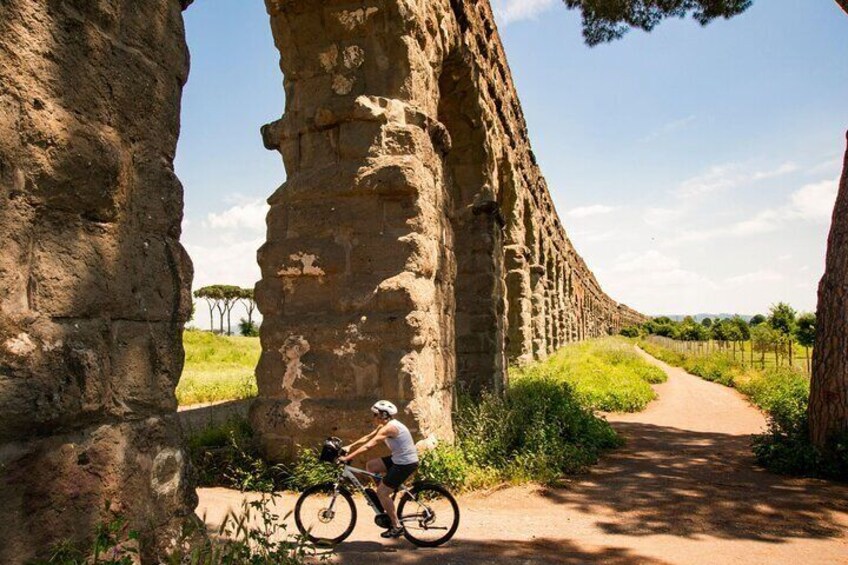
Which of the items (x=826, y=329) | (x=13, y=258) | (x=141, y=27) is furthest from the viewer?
(x=826, y=329)

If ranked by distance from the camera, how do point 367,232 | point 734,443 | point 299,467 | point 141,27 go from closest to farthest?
point 141,27 → point 299,467 → point 367,232 → point 734,443

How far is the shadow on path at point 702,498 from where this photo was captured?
17.0 feet

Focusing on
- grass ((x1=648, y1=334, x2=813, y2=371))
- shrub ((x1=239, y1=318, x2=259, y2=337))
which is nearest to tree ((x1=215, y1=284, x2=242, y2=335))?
shrub ((x1=239, y1=318, x2=259, y2=337))

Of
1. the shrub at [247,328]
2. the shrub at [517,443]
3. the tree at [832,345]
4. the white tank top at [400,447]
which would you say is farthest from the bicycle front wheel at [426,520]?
the shrub at [247,328]

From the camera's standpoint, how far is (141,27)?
213 cm

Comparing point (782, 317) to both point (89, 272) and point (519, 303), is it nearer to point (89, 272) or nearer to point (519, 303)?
point (519, 303)

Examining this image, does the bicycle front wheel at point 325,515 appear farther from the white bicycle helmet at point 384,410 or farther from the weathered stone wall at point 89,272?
the weathered stone wall at point 89,272

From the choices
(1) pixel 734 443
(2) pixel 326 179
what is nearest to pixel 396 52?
(2) pixel 326 179

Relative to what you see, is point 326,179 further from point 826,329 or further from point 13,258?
point 826,329

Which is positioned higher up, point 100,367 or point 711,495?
point 100,367

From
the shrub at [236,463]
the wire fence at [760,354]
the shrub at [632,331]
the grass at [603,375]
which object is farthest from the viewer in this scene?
the shrub at [632,331]

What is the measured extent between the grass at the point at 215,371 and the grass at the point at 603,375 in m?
6.18

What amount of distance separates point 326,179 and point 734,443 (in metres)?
7.69

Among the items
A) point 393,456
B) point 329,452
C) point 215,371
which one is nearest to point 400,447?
point 393,456
